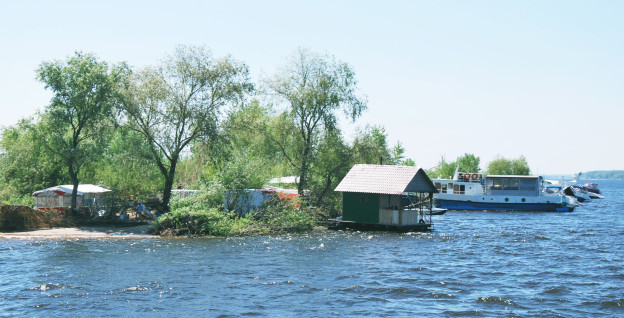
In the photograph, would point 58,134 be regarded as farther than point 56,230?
Yes

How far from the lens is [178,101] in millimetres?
41719

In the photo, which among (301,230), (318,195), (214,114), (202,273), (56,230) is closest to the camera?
(202,273)

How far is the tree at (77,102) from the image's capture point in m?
40.0

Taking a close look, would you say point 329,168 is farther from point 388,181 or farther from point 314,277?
point 314,277

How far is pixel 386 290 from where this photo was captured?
2280 centimetres

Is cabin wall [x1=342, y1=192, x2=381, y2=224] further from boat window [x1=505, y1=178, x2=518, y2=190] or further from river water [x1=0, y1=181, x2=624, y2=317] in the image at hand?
boat window [x1=505, y1=178, x2=518, y2=190]

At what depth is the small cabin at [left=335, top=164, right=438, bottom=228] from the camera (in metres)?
38.9

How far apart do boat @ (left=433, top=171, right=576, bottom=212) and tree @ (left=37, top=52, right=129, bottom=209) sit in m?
43.0

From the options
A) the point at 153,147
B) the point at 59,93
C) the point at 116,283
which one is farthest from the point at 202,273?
the point at 59,93

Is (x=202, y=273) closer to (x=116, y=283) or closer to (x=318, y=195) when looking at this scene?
(x=116, y=283)

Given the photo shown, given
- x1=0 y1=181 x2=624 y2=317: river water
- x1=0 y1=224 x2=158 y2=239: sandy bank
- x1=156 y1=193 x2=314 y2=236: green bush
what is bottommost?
x1=0 y1=181 x2=624 y2=317: river water

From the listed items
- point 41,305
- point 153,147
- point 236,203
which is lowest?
point 41,305

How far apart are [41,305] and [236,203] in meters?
20.9

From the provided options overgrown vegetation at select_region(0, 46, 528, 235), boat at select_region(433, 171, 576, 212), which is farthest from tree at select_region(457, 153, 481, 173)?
overgrown vegetation at select_region(0, 46, 528, 235)
